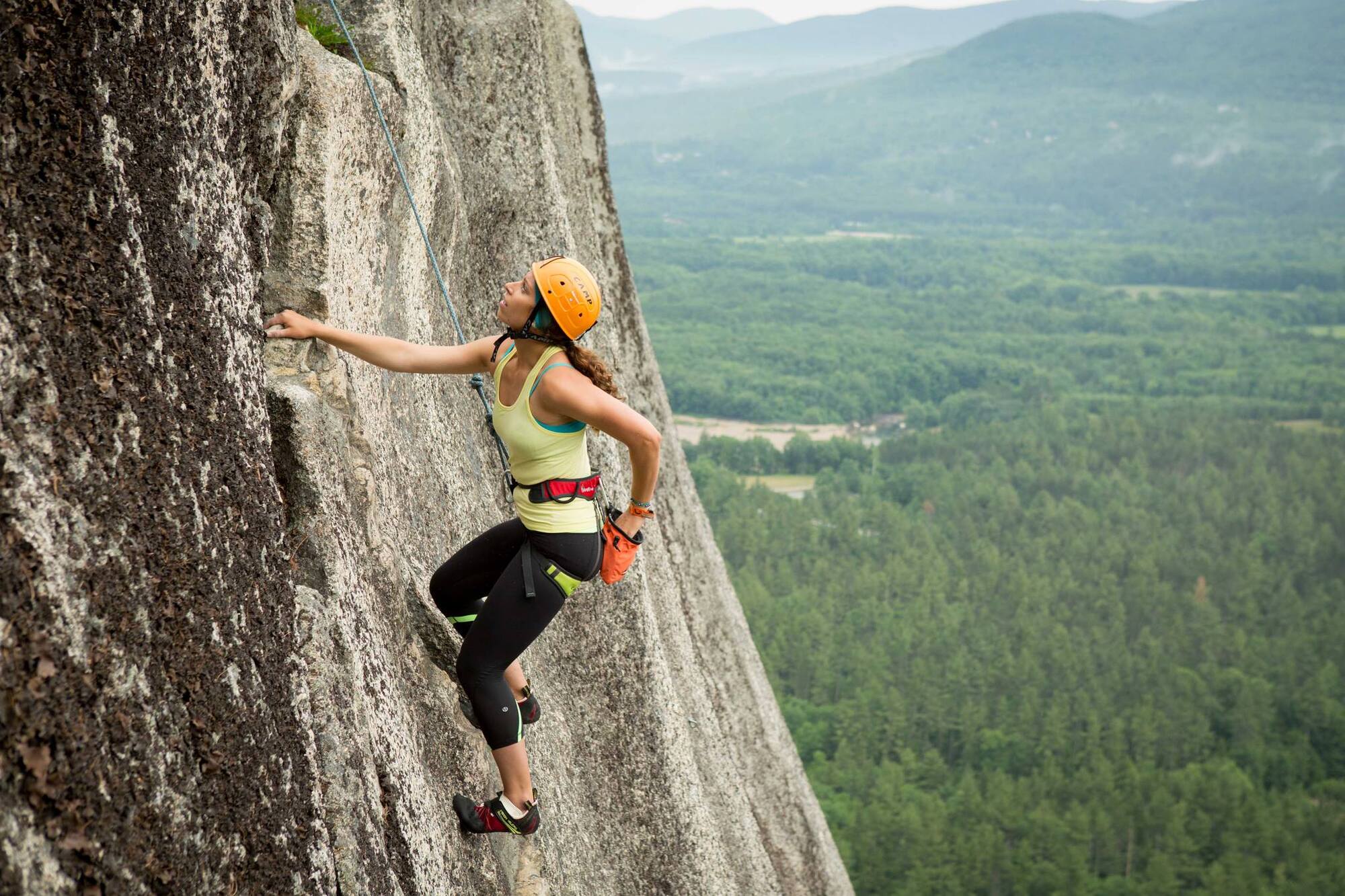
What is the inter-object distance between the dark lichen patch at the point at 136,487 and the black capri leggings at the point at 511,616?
113cm

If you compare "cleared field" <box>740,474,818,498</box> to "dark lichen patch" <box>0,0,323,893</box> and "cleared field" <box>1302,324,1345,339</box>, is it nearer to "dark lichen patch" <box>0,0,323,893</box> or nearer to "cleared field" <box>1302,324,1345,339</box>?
"cleared field" <box>1302,324,1345,339</box>

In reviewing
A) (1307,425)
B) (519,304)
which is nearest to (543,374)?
(519,304)

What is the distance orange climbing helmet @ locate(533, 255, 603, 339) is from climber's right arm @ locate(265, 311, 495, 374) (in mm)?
450

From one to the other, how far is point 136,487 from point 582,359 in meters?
2.03

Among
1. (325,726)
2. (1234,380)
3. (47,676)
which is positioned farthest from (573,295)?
(1234,380)

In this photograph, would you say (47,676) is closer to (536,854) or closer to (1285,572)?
(536,854)

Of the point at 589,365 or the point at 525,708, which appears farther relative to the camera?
the point at 525,708

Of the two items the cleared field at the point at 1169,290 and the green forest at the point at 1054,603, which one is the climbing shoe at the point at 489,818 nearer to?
the green forest at the point at 1054,603

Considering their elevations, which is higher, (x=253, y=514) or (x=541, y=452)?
(x=253, y=514)

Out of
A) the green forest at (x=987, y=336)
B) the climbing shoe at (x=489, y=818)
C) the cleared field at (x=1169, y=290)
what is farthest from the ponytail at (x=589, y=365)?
the cleared field at (x=1169, y=290)

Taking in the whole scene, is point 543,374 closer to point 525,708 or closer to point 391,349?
point 391,349

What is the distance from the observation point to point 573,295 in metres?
4.75

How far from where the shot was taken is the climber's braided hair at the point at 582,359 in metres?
4.77

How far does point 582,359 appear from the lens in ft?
15.8
